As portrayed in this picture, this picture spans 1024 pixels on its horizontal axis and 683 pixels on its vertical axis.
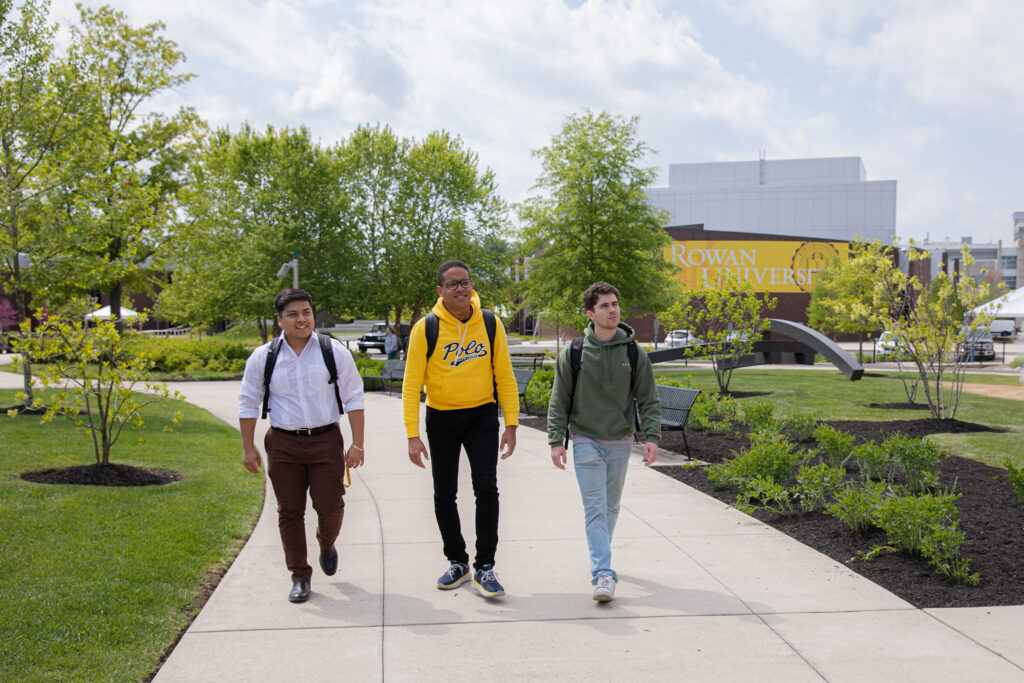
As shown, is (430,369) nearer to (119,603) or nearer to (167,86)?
(119,603)

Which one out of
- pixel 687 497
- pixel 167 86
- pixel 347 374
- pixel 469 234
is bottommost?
pixel 687 497

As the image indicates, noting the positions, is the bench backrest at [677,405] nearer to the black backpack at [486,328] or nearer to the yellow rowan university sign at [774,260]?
the black backpack at [486,328]

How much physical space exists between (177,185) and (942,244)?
17749cm

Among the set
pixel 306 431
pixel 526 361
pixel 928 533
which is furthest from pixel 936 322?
pixel 526 361

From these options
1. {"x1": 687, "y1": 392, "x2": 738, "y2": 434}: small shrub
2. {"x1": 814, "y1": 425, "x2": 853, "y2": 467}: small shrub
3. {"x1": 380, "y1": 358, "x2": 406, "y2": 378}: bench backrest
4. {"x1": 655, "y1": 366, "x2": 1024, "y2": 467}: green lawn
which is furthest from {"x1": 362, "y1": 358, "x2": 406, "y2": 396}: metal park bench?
{"x1": 814, "y1": 425, "x2": 853, "y2": 467}: small shrub

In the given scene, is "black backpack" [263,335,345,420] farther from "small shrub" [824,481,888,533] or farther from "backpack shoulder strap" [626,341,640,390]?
"small shrub" [824,481,888,533]

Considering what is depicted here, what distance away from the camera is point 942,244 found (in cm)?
17288

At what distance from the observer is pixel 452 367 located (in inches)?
175

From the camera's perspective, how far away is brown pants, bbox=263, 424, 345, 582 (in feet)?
14.5

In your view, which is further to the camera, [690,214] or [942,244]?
[942,244]

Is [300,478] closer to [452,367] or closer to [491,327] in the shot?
[452,367]

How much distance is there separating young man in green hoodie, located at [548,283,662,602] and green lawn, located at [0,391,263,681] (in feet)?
7.26

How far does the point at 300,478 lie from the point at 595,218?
23493mm

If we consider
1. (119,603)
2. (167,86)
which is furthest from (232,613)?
(167,86)
